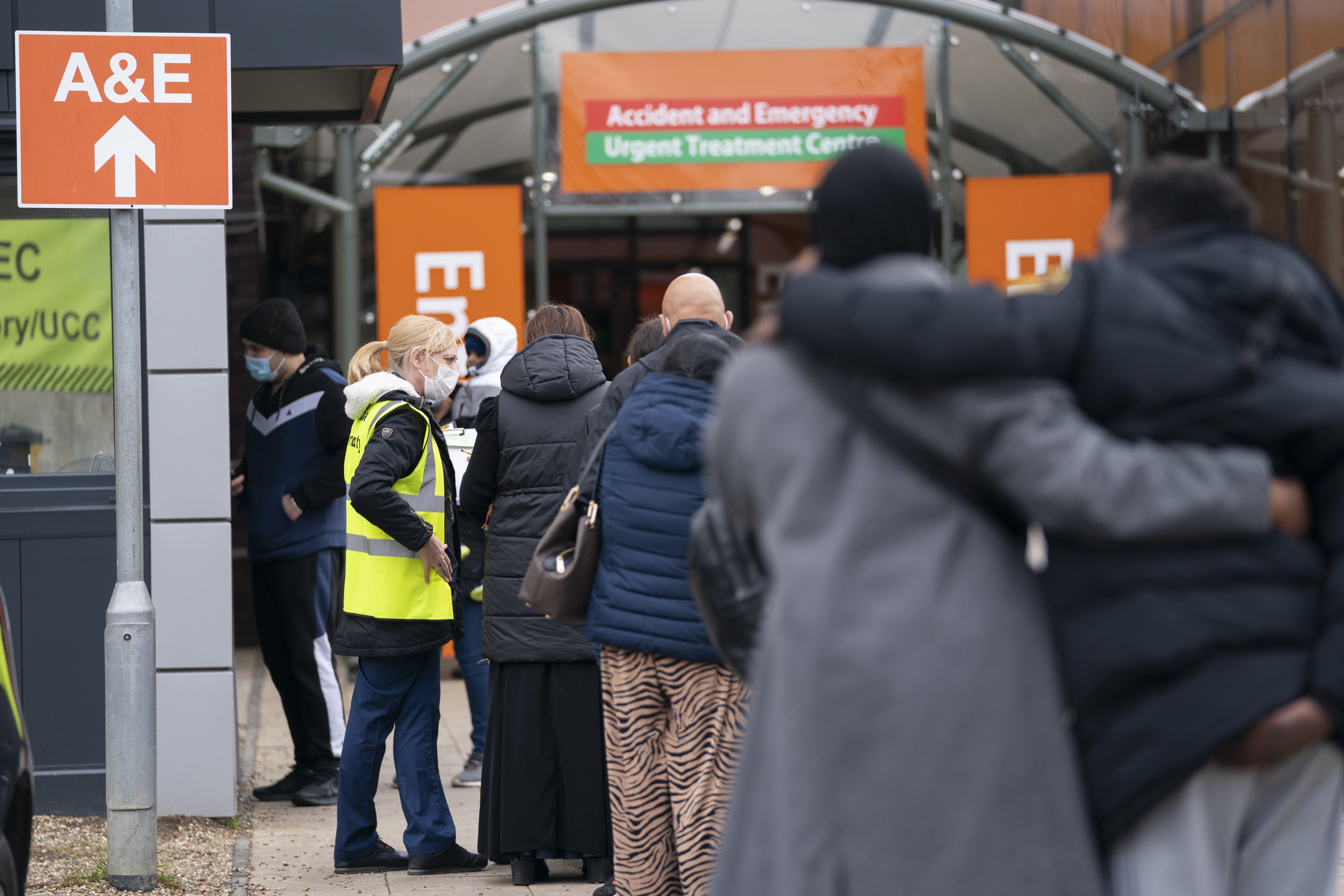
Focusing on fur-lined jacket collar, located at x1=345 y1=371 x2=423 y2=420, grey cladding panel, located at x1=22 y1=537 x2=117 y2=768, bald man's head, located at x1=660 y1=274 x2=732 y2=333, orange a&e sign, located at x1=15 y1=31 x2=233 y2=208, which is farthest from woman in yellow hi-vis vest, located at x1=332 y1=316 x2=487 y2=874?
bald man's head, located at x1=660 y1=274 x2=732 y2=333

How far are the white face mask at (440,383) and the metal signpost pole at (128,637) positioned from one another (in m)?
1.06

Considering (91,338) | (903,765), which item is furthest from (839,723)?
(91,338)

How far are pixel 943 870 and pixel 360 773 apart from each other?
Answer: 3552 mm

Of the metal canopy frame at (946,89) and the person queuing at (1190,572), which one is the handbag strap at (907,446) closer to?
the person queuing at (1190,572)

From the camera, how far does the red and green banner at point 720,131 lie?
10.5 m

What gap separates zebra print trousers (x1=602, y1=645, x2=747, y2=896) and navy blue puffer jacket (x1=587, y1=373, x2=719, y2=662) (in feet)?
0.25

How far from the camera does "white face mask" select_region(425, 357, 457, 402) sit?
5500 millimetres

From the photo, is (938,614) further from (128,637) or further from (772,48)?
(772,48)

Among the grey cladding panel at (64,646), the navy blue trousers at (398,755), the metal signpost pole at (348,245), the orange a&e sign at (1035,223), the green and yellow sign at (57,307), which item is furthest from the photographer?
the orange a&e sign at (1035,223)

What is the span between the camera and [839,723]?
2.04 metres

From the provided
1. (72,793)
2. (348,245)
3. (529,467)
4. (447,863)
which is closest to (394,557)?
(529,467)

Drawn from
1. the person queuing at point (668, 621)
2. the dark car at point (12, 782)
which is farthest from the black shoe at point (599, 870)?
the dark car at point (12, 782)

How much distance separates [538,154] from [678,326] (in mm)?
6774

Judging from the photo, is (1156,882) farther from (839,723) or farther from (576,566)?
(576,566)
